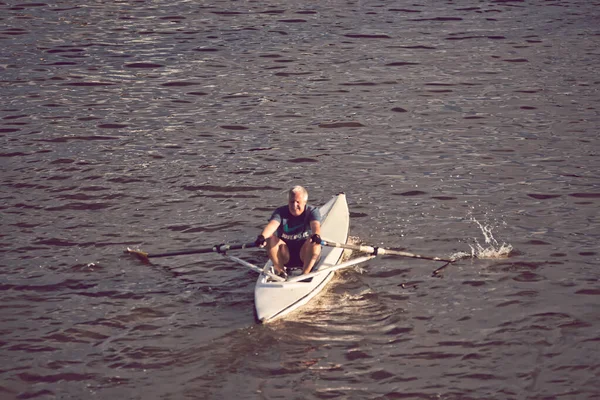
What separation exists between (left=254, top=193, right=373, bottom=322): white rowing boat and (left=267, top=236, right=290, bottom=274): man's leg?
0.17 m

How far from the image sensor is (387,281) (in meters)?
14.7

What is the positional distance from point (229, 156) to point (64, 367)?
9.36 m

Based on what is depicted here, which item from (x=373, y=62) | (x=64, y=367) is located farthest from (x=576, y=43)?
(x=64, y=367)

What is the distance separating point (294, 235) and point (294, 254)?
319 millimetres

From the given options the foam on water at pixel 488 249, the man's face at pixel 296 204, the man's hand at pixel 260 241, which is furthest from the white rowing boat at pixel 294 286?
the foam on water at pixel 488 249

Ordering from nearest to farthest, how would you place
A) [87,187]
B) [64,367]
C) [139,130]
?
[64,367], [87,187], [139,130]

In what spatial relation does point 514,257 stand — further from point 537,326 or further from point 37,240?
point 37,240

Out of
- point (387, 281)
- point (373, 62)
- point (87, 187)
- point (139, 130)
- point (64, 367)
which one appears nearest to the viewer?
point (64, 367)

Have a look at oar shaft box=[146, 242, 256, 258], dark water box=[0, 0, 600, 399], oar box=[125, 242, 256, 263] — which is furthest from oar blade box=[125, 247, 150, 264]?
oar shaft box=[146, 242, 256, 258]

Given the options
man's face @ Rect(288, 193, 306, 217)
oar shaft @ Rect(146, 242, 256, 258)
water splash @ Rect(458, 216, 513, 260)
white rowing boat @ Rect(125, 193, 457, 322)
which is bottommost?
water splash @ Rect(458, 216, 513, 260)

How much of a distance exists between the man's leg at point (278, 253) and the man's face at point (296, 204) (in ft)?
1.71

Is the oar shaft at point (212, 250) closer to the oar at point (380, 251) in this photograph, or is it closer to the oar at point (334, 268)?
the oar at point (334, 268)

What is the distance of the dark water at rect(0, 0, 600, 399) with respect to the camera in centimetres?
1223

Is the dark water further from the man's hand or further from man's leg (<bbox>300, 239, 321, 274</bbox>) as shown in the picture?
the man's hand
